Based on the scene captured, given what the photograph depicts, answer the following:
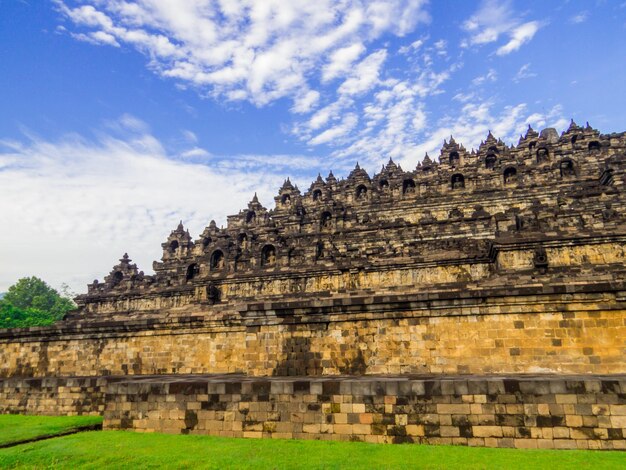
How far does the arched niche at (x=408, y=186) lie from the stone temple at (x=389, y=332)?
1.90 feet

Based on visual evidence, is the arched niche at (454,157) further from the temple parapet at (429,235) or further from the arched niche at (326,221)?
the arched niche at (326,221)

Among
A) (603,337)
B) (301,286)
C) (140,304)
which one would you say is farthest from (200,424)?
(140,304)

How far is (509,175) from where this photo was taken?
33375 millimetres

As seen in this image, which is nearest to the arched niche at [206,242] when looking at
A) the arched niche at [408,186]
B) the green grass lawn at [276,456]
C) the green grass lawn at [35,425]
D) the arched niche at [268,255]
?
the arched niche at [268,255]

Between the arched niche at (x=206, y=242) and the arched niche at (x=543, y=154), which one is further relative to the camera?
the arched niche at (x=206, y=242)

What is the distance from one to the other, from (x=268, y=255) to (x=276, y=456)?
2105 centimetres

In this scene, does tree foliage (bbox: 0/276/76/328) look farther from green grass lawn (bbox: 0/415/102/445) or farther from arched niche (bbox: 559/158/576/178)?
arched niche (bbox: 559/158/576/178)

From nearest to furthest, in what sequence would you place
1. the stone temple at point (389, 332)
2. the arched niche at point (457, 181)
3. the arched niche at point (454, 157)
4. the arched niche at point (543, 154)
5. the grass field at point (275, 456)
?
the grass field at point (275, 456) → the stone temple at point (389, 332) → the arched niche at point (457, 181) → the arched niche at point (543, 154) → the arched niche at point (454, 157)

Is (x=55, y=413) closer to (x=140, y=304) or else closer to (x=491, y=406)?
(x=491, y=406)

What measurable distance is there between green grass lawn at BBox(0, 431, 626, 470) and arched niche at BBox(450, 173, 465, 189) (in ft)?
97.1

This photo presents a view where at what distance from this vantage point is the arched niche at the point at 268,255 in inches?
1086

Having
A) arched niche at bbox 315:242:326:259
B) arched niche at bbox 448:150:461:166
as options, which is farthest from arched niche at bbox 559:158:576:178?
arched niche at bbox 315:242:326:259

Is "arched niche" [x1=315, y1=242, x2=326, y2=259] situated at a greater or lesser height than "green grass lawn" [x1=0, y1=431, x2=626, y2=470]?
greater

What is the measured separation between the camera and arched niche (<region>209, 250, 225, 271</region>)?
96.8 feet
